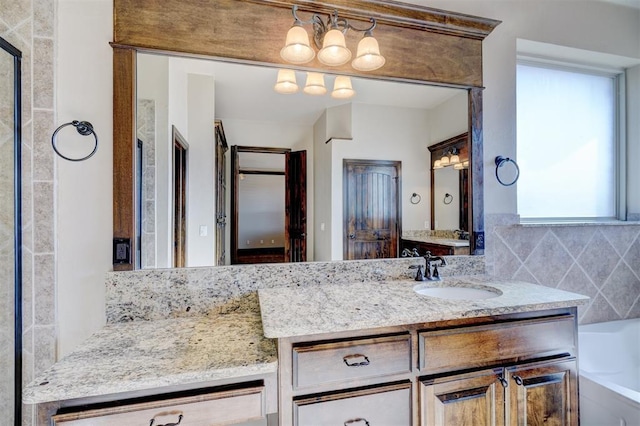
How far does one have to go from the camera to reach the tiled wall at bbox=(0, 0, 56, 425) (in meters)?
1.19

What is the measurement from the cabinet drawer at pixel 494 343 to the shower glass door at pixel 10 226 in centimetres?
157

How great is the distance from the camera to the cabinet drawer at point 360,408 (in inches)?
39.6

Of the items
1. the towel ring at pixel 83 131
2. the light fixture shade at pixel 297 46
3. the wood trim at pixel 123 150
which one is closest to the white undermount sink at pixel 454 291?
the light fixture shade at pixel 297 46

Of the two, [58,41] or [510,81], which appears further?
[510,81]

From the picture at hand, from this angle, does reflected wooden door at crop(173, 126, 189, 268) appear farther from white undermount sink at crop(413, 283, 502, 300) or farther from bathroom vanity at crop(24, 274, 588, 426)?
white undermount sink at crop(413, 283, 502, 300)

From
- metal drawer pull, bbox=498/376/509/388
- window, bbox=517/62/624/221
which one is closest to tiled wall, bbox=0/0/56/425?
metal drawer pull, bbox=498/376/509/388

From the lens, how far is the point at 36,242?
1206 mm

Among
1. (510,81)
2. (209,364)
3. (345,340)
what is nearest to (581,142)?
(510,81)

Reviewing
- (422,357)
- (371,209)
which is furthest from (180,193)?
(422,357)

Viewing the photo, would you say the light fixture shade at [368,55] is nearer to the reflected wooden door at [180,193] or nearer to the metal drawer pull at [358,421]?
the reflected wooden door at [180,193]

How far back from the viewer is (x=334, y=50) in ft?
4.75

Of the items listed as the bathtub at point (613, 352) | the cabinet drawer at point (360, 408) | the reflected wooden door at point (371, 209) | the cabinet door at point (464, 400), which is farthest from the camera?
the bathtub at point (613, 352)

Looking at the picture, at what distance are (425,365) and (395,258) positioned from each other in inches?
25.6

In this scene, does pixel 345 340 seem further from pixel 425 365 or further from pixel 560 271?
pixel 560 271
